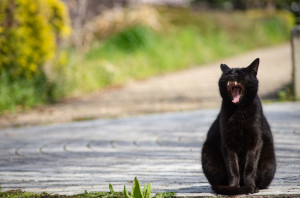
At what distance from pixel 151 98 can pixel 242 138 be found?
8.12 metres

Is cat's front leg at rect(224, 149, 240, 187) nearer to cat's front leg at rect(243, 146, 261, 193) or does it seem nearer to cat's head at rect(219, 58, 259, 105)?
cat's front leg at rect(243, 146, 261, 193)

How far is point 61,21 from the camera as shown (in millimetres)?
12367

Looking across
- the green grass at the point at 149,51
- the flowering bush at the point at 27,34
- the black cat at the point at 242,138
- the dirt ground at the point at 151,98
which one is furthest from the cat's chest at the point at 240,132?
the flowering bush at the point at 27,34

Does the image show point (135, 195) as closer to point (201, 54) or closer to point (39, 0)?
point (39, 0)

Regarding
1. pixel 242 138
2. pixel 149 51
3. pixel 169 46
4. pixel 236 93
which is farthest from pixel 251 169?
pixel 169 46

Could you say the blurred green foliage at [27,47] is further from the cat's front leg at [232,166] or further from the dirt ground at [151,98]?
the cat's front leg at [232,166]

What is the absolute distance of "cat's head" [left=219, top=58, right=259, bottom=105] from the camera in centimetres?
370

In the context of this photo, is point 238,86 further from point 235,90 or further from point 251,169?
point 251,169

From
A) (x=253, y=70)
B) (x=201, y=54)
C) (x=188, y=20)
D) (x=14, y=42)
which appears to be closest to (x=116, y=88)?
(x=14, y=42)

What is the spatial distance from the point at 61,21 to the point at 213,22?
11304 millimetres

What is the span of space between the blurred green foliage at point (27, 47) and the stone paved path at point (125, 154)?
2822 millimetres

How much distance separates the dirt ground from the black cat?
6.01 meters

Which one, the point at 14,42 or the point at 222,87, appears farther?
the point at 14,42

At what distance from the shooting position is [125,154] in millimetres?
6059
